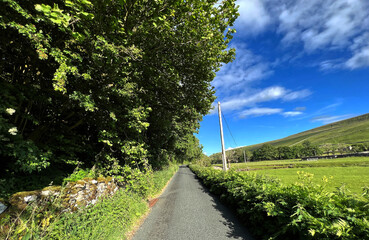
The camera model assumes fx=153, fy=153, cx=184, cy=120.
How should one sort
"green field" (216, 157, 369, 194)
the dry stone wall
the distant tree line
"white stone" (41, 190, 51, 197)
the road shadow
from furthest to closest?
the distant tree line → "green field" (216, 157, 369, 194) → the road shadow → "white stone" (41, 190, 51, 197) → the dry stone wall

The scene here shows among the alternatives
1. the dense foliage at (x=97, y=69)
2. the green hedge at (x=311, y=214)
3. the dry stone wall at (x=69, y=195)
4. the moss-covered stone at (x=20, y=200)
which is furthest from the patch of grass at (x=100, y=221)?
the green hedge at (x=311, y=214)

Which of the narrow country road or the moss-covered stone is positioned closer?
the moss-covered stone

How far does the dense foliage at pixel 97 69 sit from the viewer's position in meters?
4.35

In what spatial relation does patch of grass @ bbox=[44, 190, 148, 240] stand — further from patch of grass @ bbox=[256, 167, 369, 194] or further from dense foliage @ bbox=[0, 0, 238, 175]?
patch of grass @ bbox=[256, 167, 369, 194]

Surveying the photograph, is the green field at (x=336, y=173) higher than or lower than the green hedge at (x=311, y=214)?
lower

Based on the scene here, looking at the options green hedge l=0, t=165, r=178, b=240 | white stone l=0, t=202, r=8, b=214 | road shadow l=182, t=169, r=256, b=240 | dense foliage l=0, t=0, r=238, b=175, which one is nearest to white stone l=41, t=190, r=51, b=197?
green hedge l=0, t=165, r=178, b=240

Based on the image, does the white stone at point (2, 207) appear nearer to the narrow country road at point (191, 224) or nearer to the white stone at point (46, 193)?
the white stone at point (46, 193)

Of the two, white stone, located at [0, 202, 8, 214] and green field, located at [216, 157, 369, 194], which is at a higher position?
white stone, located at [0, 202, 8, 214]

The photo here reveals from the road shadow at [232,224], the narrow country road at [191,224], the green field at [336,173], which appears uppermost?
the narrow country road at [191,224]

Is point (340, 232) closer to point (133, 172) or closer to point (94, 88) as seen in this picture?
point (133, 172)

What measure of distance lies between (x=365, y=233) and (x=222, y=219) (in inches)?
184

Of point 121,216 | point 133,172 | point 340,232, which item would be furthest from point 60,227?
point 340,232

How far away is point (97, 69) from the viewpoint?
5.73 m

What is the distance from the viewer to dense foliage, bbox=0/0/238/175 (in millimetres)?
4352
